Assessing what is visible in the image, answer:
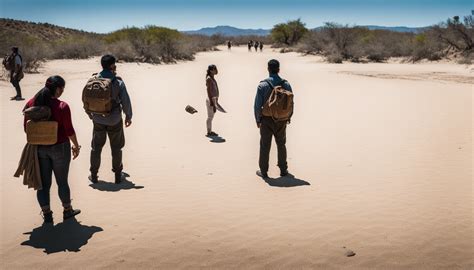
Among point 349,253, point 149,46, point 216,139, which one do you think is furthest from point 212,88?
point 149,46

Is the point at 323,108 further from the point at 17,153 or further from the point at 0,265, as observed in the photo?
the point at 0,265

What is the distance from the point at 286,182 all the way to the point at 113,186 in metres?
2.67

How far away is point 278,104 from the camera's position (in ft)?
20.3

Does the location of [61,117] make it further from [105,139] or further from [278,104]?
[278,104]

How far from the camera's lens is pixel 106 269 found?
4.09m

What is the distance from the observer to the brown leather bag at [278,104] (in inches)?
243

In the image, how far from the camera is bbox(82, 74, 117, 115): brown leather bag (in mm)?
5723

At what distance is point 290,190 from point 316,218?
108 centimetres

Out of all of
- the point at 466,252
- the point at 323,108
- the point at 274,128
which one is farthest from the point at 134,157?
the point at 323,108

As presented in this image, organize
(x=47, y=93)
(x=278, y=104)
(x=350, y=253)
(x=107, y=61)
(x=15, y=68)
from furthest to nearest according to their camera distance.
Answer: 1. (x=15, y=68)
2. (x=278, y=104)
3. (x=107, y=61)
4. (x=47, y=93)
5. (x=350, y=253)

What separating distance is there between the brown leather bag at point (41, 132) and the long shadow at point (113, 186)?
193 cm

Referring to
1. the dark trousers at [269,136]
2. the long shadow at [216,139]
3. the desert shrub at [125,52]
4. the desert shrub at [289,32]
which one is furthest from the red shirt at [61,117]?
the desert shrub at [289,32]

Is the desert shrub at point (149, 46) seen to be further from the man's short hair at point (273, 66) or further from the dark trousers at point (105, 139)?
the man's short hair at point (273, 66)

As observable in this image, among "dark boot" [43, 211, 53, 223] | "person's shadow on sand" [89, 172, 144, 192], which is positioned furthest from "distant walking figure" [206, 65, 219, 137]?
"dark boot" [43, 211, 53, 223]
